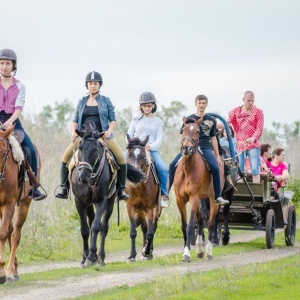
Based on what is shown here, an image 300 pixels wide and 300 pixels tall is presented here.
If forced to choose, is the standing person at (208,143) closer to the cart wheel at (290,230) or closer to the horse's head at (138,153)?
the horse's head at (138,153)

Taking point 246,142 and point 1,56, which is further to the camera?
point 246,142

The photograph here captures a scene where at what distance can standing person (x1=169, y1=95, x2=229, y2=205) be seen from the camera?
16953 millimetres

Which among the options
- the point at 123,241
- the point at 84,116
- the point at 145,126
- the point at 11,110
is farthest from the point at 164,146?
the point at 11,110

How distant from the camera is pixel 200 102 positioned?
16906mm

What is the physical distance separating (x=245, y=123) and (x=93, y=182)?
638 cm

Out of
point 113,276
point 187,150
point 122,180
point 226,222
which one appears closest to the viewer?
point 113,276

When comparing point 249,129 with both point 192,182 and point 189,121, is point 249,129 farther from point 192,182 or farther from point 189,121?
point 189,121

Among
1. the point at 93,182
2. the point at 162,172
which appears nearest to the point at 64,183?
the point at 93,182

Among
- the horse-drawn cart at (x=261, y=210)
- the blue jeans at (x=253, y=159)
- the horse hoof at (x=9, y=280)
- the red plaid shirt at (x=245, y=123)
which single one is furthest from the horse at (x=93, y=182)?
the red plaid shirt at (x=245, y=123)

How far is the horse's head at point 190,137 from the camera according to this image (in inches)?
632

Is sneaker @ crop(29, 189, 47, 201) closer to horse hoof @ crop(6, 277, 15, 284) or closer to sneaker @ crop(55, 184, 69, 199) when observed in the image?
sneaker @ crop(55, 184, 69, 199)

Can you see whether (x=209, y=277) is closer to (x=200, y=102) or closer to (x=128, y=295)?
(x=128, y=295)

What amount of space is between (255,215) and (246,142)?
1.59 metres

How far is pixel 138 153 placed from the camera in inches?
659
